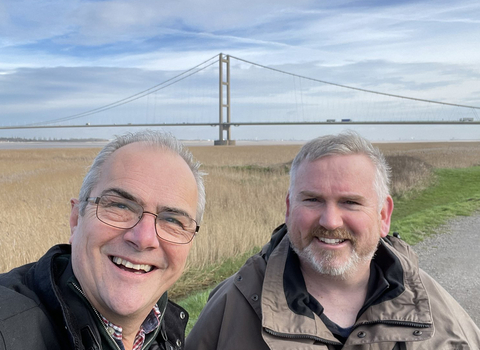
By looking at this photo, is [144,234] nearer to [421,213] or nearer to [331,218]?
[331,218]

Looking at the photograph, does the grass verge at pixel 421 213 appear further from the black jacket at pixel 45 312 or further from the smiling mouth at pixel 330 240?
the black jacket at pixel 45 312

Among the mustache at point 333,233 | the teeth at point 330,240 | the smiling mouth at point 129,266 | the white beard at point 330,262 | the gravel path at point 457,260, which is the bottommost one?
the gravel path at point 457,260

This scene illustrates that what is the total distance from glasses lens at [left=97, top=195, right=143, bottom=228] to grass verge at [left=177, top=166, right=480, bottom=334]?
7.99 feet

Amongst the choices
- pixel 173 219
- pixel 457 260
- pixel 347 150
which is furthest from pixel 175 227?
pixel 457 260

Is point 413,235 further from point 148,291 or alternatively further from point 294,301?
point 148,291

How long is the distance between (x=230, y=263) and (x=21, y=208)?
385 cm

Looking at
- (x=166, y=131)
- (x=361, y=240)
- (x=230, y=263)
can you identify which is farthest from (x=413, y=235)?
(x=166, y=131)

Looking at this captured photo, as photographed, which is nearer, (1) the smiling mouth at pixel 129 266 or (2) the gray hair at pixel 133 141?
(1) the smiling mouth at pixel 129 266

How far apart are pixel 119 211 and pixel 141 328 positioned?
0.48 m

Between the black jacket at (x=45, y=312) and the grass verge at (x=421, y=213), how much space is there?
7.99 feet

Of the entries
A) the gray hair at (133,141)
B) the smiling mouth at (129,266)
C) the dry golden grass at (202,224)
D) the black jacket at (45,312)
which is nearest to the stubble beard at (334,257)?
the gray hair at (133,141)

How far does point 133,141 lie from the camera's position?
63.1 inches

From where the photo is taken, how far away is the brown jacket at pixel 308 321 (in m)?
1.75

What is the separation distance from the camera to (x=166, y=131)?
1.78 metres
